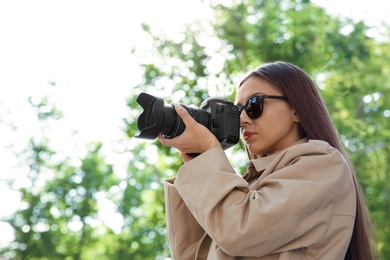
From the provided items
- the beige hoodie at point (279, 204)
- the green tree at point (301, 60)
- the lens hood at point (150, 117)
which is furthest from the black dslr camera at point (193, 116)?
the green tree at point (301, 60)

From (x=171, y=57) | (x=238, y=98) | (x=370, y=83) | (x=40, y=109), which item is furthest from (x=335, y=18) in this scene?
(x=238, y=98)

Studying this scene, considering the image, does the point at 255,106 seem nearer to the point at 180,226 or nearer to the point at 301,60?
the point at 180,226

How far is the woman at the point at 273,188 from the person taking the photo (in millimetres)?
1468

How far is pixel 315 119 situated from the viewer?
1747 mm

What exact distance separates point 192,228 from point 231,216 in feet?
1.09

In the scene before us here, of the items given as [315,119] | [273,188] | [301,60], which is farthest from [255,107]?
[301,60]

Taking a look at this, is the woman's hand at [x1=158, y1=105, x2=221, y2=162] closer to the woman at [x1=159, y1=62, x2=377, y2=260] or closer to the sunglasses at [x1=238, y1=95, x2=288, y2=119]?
the woman at [x1=159, y1=62, x2=377, y2=260]

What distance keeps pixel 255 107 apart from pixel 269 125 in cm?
6

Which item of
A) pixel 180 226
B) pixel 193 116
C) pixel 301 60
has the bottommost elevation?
pixel 301 60

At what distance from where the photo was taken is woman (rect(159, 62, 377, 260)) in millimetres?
1468

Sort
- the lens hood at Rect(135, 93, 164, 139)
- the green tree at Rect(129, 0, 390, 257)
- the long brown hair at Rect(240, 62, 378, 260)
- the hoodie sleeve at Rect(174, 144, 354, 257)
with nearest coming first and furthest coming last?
the hoodie sleeve at Rect(174, 144, 354, 257) → the lens hood at Rect(135, 93, 164, 139) → the long brown hair at Rect(240, 62, 378, 260) → the green tree at Rect(129, 0, 390, 257)

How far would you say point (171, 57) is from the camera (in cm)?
958

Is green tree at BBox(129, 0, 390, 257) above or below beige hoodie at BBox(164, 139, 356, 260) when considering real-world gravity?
below

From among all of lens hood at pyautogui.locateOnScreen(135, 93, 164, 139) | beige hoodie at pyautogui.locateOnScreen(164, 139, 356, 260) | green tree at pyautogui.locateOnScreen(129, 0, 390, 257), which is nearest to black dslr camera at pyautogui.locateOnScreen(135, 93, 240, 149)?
lens hood at pyautogui.locateOnScreen(135, 93, 164, 139)
